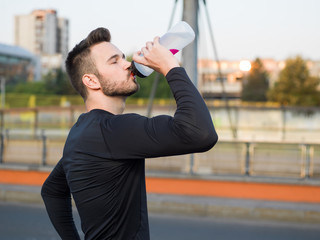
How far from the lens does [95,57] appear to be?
1779mm

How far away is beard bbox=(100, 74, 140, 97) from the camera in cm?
175

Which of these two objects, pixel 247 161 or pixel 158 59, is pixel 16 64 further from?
pixel 158 59

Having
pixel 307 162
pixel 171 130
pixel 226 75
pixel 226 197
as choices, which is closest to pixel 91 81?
pixel 171 130

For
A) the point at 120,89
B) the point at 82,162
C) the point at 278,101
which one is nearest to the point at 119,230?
the point at 82,162

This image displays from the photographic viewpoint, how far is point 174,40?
5.91 ft

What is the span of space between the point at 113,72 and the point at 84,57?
126mm

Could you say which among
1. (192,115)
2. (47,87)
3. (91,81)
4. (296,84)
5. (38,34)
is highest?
(38,34)

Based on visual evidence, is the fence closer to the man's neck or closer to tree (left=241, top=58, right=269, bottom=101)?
the man's neck

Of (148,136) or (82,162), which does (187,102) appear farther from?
(82,162)

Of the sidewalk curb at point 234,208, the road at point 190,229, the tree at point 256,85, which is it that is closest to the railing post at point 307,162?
the sidewalk curb at point 234,208

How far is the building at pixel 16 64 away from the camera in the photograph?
66.8m

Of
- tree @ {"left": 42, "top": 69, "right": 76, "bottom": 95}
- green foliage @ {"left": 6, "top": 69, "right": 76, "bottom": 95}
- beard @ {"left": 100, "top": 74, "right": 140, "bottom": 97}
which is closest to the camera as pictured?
beard @ {"left": 100, "top": 74, "right": 140, "bottom": 97}

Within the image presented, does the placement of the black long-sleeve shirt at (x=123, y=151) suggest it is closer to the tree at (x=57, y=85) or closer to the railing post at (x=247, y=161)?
the railing post at (x=247, y=161)

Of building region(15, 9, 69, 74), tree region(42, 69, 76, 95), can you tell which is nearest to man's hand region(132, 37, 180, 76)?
tree region(42, 69, 76, 95)
